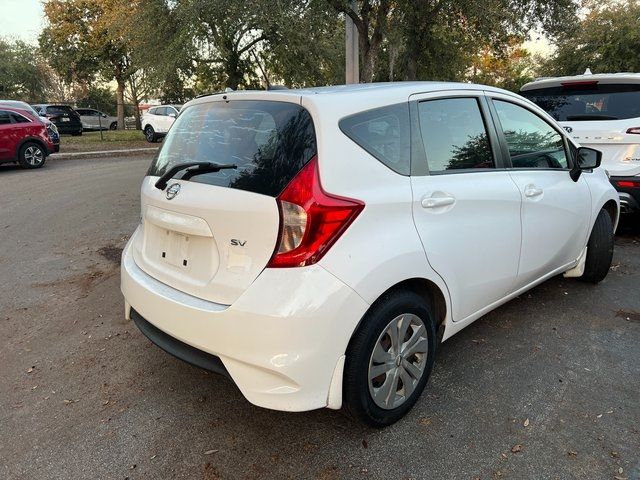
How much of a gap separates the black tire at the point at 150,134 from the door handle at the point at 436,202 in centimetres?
2160

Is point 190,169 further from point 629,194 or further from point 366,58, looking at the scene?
point 366,58

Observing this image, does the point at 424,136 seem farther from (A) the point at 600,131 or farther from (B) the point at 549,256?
(A) the point at 600,131

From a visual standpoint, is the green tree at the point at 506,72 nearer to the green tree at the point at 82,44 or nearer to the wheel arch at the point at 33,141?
the green tree at the point at 82,44

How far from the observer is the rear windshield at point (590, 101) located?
5.43 metres

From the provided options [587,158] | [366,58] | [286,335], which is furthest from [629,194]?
[366,58]

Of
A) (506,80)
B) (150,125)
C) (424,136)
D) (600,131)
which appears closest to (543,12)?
(600,131)

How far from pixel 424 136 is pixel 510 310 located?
6.59 ft

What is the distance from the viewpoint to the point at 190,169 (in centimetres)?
254

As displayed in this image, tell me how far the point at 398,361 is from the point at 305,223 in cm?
92

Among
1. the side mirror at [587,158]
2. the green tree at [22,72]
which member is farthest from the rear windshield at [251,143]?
the green tree at [22,72]

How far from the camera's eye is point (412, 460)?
236 cm

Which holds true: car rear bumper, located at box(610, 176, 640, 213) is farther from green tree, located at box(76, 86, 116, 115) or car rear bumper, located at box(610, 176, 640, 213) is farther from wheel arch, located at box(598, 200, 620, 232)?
green tree, located at box(76, 86, 116, 115)

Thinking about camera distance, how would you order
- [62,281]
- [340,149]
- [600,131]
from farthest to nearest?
[600,131]
[62,281]
[340,149]

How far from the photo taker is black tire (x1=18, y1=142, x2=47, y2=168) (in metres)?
12.7
